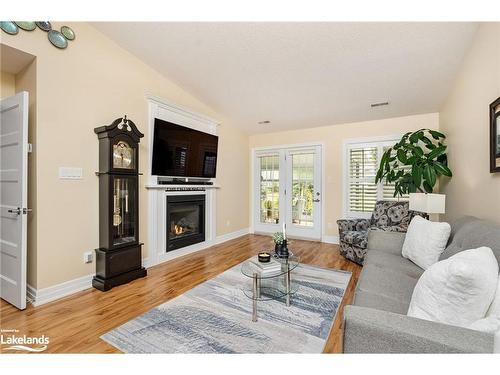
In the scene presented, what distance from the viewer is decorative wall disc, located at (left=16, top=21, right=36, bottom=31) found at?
2215mm

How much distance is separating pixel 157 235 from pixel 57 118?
1.85m

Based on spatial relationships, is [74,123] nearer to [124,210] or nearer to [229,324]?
[124,210]

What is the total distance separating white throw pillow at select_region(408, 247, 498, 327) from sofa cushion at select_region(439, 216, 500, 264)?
50 centimetres

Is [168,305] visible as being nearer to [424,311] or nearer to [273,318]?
[273,318]

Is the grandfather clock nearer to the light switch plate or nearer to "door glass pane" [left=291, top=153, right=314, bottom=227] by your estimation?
the light switch plate

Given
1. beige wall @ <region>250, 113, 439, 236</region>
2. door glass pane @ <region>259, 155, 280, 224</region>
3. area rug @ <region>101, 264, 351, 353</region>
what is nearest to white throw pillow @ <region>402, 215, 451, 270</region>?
area rug @ <region>101, 264, 351, 353</region>

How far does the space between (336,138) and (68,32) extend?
4.34 m

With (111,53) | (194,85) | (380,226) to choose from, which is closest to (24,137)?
(111,53)

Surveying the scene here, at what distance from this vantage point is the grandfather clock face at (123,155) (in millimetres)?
2775

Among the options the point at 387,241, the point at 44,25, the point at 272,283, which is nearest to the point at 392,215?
the point at 387,241

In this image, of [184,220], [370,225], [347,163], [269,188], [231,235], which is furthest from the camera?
[269,188]

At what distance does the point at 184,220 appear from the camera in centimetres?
406

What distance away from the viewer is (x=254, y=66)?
3.15 m

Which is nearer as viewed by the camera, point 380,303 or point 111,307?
point 380,303
